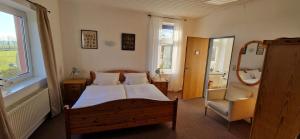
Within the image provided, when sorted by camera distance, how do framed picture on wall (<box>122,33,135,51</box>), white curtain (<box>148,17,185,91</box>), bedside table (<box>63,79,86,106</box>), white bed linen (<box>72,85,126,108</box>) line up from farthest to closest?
white curtain (<box>148,17,185,91</box>), framed picture on wall (<box>122,33,135,51</box>), bedside table (<box>63,79,86,106</box>), white bed linen (<box>72,85,126,108</box>)

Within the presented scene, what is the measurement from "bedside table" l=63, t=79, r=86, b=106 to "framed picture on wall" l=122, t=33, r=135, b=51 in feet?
4.61

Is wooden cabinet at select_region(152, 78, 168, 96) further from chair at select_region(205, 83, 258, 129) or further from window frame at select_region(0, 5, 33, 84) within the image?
window frame at select_region(0, 5, 33, 84)

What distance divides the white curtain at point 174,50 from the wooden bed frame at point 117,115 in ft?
6.16

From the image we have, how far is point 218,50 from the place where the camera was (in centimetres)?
437

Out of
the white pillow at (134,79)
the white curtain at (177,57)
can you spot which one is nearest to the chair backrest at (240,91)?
the white curtain at (177,57)

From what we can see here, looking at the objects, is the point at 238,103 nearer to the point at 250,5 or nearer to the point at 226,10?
the point at 250,5

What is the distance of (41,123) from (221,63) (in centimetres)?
479

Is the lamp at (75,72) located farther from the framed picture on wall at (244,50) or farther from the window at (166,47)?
the framed picture on wall at (244,50)

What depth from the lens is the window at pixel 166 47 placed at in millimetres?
4070

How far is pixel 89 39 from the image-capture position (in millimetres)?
3463

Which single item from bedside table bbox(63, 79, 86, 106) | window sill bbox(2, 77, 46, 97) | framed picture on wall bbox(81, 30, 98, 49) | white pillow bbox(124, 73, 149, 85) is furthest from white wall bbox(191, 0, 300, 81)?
window sill bbox(2, 77, 46, 97)

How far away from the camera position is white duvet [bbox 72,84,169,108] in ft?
7.62

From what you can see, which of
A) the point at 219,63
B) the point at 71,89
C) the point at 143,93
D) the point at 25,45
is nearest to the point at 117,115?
the point at 143,93

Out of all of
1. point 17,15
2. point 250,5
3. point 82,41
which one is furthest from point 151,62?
point 17,15
